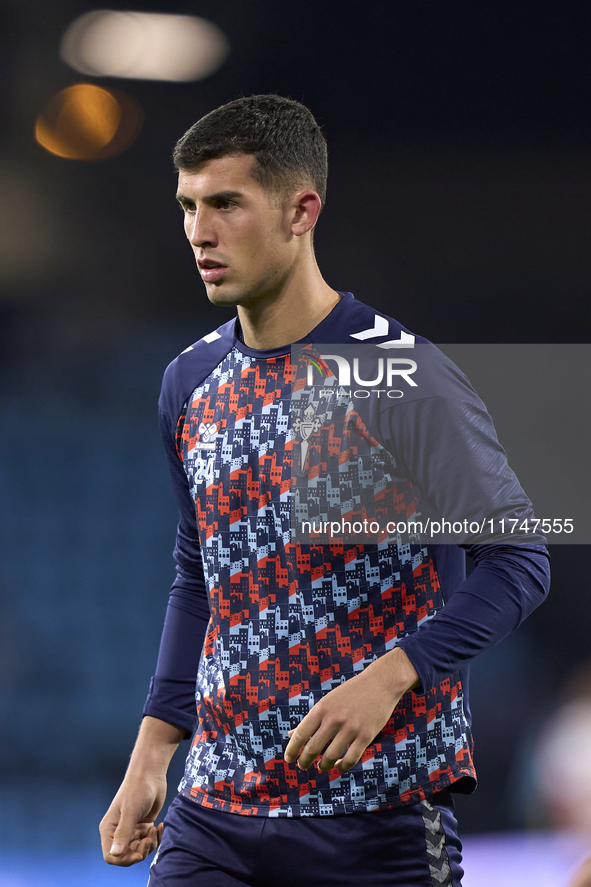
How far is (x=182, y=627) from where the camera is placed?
1238 mm

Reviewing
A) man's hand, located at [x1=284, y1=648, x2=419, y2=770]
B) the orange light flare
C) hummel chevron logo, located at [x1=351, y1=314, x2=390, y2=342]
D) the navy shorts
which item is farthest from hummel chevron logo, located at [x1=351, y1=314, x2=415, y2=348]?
the orange light flare

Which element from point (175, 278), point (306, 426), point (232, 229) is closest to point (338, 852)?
point (306, 426)

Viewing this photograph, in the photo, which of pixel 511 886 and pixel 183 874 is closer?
pixel 183 874

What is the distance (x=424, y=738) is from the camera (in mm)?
1050

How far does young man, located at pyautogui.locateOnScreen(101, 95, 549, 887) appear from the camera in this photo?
1018 millimetres

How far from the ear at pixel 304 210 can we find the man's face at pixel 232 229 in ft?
0.10

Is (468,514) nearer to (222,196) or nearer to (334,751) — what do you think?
(334,751)

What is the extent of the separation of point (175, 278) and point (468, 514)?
4.60 ft

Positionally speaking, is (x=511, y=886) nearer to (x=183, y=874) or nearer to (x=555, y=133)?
(x=183, y=874)

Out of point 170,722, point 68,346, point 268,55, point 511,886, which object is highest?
point 268,55

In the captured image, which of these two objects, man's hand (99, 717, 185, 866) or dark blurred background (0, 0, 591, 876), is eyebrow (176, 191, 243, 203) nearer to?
man's hand (99, 717, 185, 866)

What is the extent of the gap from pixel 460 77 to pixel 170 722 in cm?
167

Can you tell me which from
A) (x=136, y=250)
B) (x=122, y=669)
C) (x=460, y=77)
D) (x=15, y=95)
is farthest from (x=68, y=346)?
(x=460, y=77)

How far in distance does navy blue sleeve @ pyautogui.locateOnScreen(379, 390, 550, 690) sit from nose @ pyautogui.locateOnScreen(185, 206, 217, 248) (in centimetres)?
30
